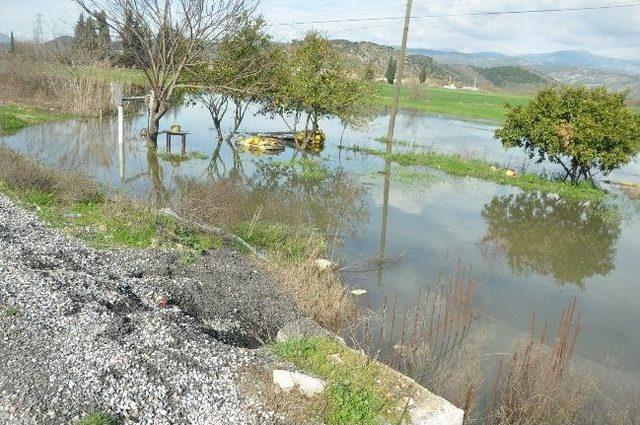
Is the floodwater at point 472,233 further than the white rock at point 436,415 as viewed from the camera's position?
Yes

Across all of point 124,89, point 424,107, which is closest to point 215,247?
point 124,89

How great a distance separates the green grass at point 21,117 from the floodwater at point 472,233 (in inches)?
24.4

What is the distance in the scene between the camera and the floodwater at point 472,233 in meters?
9.70

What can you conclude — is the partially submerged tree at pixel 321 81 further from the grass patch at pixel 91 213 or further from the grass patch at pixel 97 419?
the grass patch at pixel 97 419

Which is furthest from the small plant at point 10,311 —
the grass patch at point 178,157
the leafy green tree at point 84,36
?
the leafy green tree at point 84,36

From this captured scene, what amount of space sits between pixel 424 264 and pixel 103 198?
727 cm

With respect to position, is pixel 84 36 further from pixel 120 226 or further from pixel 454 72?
pixel 454 72

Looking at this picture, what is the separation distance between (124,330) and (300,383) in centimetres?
234

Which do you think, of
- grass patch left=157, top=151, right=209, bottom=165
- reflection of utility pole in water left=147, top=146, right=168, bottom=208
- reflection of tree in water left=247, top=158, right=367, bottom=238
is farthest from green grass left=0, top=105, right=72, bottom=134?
reflection of tree in water left=247, top=158, right=367, bottom=238

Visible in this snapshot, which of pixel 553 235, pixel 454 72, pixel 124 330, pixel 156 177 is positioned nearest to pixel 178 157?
pixel 156 177

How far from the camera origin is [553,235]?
585 inches

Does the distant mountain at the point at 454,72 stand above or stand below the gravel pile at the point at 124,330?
above

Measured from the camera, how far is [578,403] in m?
6.52

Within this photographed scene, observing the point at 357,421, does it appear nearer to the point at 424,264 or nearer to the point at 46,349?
the point at 46,349
